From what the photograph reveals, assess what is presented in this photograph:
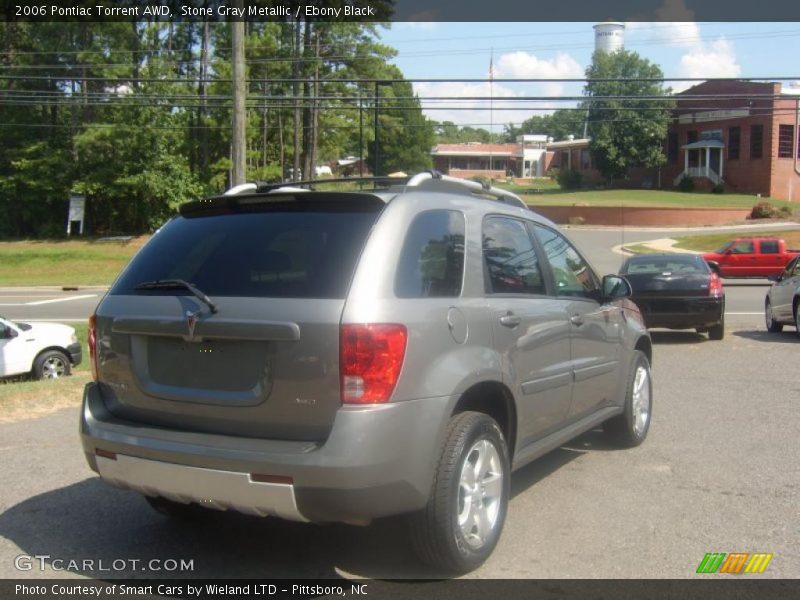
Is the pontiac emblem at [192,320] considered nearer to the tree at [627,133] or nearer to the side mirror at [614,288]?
the side mirror at [614,288]

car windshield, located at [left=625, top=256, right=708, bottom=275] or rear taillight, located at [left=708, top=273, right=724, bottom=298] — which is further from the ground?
car windshield, located at [left=625, top=256, right=708, bottom=275]

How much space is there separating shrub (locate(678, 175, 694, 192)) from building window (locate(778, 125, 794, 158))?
8819 mm

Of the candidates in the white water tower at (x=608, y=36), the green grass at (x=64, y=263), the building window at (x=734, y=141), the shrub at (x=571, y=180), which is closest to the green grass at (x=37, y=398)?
the green grass at (x=64, y=263)

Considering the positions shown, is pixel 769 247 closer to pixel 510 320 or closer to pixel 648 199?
pixel 510 320

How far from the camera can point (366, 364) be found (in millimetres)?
3551

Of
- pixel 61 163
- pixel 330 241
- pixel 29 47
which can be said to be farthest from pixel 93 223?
pixel 330 241

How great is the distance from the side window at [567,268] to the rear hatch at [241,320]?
70.9 inches

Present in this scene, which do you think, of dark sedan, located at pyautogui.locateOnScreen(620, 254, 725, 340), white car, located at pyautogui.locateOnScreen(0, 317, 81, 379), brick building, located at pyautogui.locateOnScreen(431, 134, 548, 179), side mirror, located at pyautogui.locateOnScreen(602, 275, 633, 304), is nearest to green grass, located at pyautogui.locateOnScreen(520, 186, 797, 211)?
brick building, located at pyautogui.locateOnScreen(431, 134, 548, 179)

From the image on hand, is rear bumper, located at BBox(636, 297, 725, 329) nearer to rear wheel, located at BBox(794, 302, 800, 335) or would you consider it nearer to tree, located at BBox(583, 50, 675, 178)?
rear wheel, located at BBox(794, 302, 800, 335)

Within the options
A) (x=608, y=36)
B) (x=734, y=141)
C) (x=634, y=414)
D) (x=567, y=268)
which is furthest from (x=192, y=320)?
(x=608, y=36)

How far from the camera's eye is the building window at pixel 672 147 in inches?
2913

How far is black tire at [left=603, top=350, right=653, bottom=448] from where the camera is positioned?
20.9 ft

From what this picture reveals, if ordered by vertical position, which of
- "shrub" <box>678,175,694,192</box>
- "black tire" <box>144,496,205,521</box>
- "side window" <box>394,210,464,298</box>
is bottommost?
"black tire" <box>144,496,205,521</box>

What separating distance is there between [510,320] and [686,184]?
230ft
